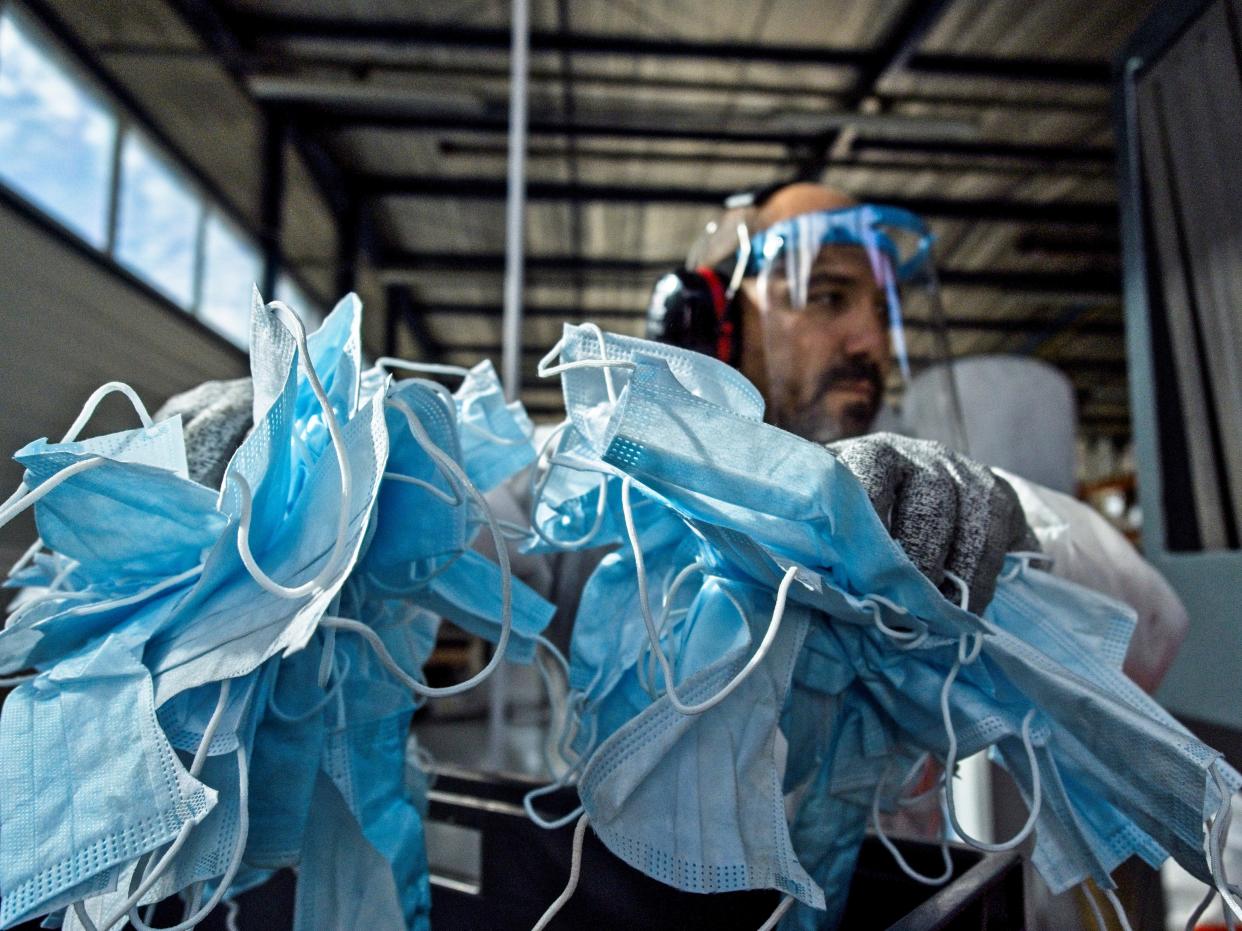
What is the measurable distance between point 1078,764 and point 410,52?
498cm

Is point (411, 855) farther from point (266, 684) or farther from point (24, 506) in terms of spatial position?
point (24, 506)

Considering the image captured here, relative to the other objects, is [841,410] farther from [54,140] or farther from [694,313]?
[54,140]

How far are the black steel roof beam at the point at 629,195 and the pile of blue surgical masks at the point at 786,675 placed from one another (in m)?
5.66

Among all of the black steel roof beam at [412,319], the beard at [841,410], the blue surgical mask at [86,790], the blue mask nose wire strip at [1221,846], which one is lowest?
the blue mask nose wire strip at [1221,846]

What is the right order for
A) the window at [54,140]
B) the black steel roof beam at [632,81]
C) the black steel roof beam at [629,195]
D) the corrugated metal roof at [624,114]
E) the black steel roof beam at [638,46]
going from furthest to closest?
the black steel roof beam at [629,195], the black steel roof beam at [632,81], the black steel roof beam at [638,46], the corrugated metal roof at [624,114], the window at [54,140]

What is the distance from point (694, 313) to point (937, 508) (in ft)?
1.45

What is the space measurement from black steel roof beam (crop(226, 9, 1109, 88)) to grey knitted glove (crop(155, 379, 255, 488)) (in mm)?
4358

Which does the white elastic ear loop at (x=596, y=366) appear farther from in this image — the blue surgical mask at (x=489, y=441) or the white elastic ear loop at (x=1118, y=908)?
the white elastic ear loop at (x=1118, y=908)

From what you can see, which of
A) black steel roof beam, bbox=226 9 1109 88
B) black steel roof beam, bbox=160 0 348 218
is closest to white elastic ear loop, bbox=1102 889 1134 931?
black steel roof beam, bbox=226 9 1109 88

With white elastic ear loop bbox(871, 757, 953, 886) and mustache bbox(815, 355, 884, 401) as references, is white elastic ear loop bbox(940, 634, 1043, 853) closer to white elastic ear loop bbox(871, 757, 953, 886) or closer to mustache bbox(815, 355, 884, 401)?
white elastic ear loop bbox(871, 757, 953, 886)

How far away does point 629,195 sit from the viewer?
5.98 meters

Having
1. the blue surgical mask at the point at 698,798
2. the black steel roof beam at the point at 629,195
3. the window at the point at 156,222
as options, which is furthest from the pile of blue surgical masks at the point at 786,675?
the black steel roof beam at the point at 629,195

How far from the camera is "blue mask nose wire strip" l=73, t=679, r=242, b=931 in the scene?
380 millimetres

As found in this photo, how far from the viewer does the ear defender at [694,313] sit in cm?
87
